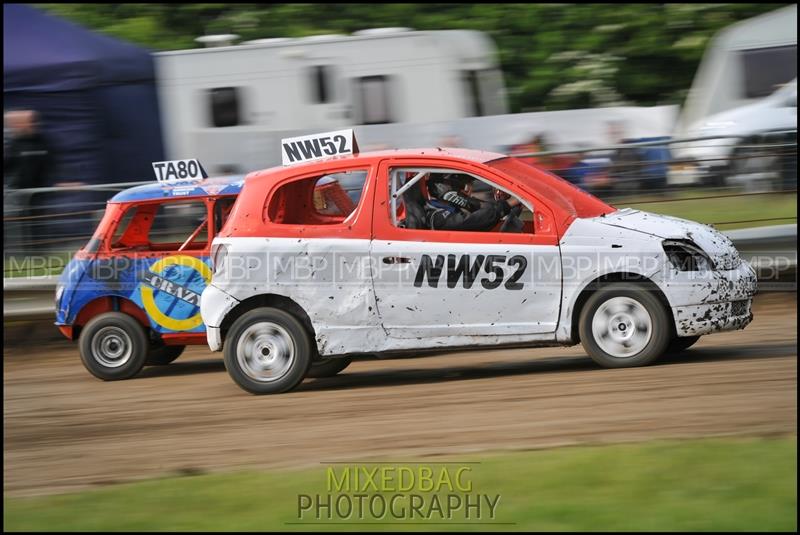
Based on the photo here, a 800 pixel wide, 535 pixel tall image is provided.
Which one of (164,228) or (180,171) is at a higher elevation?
(180,171)

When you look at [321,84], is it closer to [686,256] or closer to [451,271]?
[451,271]

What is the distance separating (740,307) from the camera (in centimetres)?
848

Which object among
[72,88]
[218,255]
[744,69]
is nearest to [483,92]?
[744,69]

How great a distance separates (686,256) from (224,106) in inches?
435

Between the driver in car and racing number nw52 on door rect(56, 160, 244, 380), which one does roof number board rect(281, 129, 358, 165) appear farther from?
racing number nw52 on door rect(56, 160, 244, 380)

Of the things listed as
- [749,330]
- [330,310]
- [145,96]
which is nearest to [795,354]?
[749,330]

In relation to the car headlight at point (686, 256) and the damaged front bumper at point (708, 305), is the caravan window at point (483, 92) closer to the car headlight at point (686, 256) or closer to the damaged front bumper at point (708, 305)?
the car headlight at point (686, 256)

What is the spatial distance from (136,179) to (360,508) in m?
13.1

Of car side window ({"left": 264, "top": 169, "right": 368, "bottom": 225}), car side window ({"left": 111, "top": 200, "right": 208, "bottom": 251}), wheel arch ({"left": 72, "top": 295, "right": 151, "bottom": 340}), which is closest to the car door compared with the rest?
car side window ({"left": 264, "top": 169, "right": 368, "bottom": 225})

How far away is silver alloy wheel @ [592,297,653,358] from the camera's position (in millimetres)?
8367

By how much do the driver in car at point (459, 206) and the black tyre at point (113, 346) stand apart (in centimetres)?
350

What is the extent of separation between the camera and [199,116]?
59.2 feet

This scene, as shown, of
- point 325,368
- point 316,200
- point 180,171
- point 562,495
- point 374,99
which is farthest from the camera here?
point 374,99

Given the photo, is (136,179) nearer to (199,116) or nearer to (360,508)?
(199,116)
